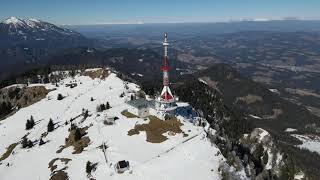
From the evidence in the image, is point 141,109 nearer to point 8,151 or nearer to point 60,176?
point 60,176

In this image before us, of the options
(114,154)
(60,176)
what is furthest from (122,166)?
(60,176)

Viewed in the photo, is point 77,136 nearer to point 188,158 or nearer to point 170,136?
point 170,136

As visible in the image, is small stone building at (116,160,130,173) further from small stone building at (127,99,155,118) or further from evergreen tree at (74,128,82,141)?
small stone building at (127,99,155,118)

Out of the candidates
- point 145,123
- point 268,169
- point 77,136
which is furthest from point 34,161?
point 268,169

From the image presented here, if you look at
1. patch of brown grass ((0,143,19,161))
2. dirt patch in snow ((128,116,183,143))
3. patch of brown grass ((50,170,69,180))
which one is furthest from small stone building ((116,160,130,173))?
patch of brown grass ((0,143,19,161))

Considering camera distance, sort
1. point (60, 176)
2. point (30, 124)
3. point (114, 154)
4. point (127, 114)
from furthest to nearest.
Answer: point (30, 124) → point (127, 114) → point (114, 154) → point (60, 176)

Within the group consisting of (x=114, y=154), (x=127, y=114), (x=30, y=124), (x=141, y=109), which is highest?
(x=141, y=109)

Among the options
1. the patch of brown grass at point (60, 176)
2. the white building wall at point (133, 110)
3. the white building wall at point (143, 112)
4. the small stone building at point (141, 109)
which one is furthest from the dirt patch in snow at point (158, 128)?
the patch of brown grass at point (60, 176)
